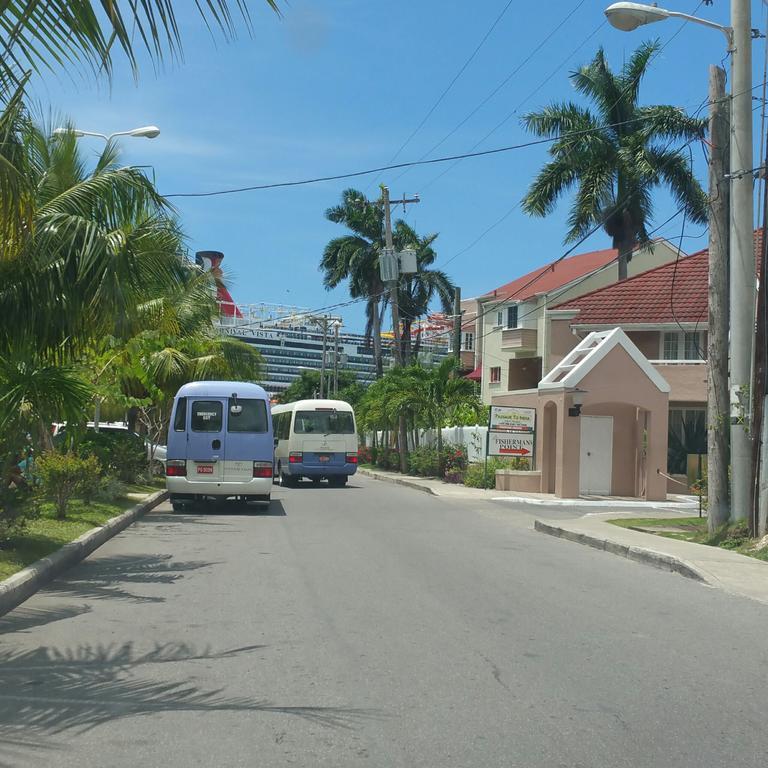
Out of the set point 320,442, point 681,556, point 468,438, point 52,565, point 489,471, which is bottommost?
point 52,565

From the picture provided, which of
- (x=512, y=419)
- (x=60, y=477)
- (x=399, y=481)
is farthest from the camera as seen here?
(x=399, y=481)

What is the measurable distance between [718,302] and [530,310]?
37.1 metres

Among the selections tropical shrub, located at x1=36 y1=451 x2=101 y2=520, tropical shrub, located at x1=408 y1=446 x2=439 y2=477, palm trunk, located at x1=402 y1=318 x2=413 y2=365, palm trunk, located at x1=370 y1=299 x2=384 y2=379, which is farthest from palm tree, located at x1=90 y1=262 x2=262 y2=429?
palm trunk, located at x1=402 y1=318 x2=413 y2=365

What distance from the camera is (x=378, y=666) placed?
7238 millimetres

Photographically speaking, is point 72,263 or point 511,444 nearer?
point 72,263

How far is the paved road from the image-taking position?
5406 mm

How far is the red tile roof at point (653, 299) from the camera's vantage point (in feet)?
120

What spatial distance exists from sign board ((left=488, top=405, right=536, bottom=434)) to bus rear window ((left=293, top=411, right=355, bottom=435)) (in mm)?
5699

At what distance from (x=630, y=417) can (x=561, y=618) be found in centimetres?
2094

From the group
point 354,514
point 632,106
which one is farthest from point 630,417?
point 632,106

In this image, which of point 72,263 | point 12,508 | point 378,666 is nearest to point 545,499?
point 12,508

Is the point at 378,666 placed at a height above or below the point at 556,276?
below

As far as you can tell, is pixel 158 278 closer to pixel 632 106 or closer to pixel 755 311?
pixel 755 311

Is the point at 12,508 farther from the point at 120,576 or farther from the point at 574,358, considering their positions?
the point at 574,358
